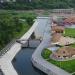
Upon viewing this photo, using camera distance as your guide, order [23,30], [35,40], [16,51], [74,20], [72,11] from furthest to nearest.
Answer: [72,11]
[74,20]
[23,30]
[35,40]
[16,51]

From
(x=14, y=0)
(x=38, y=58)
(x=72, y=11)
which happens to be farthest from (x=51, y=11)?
(x=38, y=58)

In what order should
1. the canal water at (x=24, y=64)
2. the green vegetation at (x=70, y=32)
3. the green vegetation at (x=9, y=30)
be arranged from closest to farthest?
the canal water at (x=24, y=64) < the green vegetation at (x=9, y=30) < the green vegetation at (x=70, y=32)

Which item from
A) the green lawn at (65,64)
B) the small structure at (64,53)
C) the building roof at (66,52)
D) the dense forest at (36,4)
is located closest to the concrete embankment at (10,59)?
the green lawn at (65,64)

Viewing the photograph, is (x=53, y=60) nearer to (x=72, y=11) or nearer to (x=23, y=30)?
(x=23, y=30)

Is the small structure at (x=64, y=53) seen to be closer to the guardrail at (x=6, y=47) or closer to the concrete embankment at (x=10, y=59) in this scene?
the concrete embankment at (x=10, y=59)

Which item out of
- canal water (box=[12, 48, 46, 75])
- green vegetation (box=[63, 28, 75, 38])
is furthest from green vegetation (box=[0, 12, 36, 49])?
green vegetation (box=[63, 28, 75, 38])

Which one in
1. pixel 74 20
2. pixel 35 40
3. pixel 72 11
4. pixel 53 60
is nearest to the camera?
pixel 53 60

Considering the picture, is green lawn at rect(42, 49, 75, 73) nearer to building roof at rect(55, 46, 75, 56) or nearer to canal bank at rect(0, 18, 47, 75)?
building roof at rect(55, 46, 75, 56)
